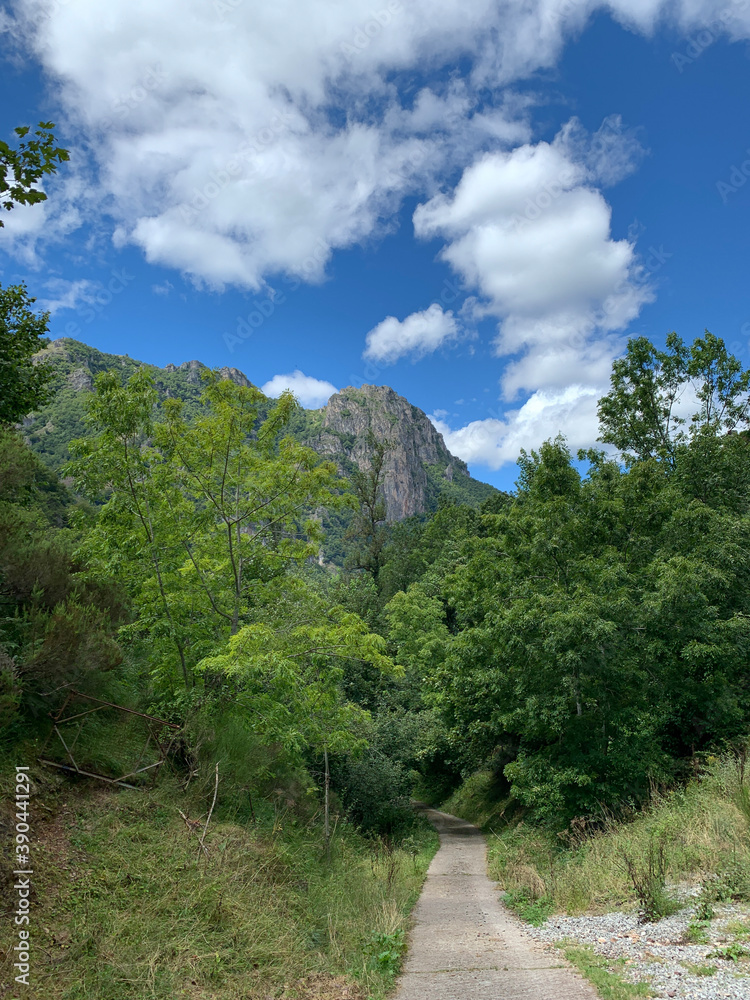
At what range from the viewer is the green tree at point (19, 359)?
24.0 feet

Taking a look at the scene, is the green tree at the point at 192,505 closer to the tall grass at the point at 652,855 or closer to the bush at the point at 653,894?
the bush at the point at 653,894

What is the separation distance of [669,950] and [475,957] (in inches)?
96.3

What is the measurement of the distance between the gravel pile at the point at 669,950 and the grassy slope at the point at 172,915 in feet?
7.73

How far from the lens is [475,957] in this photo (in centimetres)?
682

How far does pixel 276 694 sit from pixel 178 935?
430 centimetres

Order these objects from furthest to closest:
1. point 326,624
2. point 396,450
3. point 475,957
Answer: point 396,450 → point 326,624 → point 475,957

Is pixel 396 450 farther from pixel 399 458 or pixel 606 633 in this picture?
pixel 606 633

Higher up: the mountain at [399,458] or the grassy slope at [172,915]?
the mountain at [399,458]

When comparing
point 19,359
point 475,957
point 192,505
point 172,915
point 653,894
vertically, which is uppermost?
point 19,359

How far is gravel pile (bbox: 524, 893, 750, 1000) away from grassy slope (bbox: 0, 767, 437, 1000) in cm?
236

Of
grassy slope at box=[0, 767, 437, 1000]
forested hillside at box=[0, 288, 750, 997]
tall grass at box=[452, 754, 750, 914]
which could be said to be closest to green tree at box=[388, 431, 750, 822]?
forested hillside at box=[0, 288, 750, 997]
